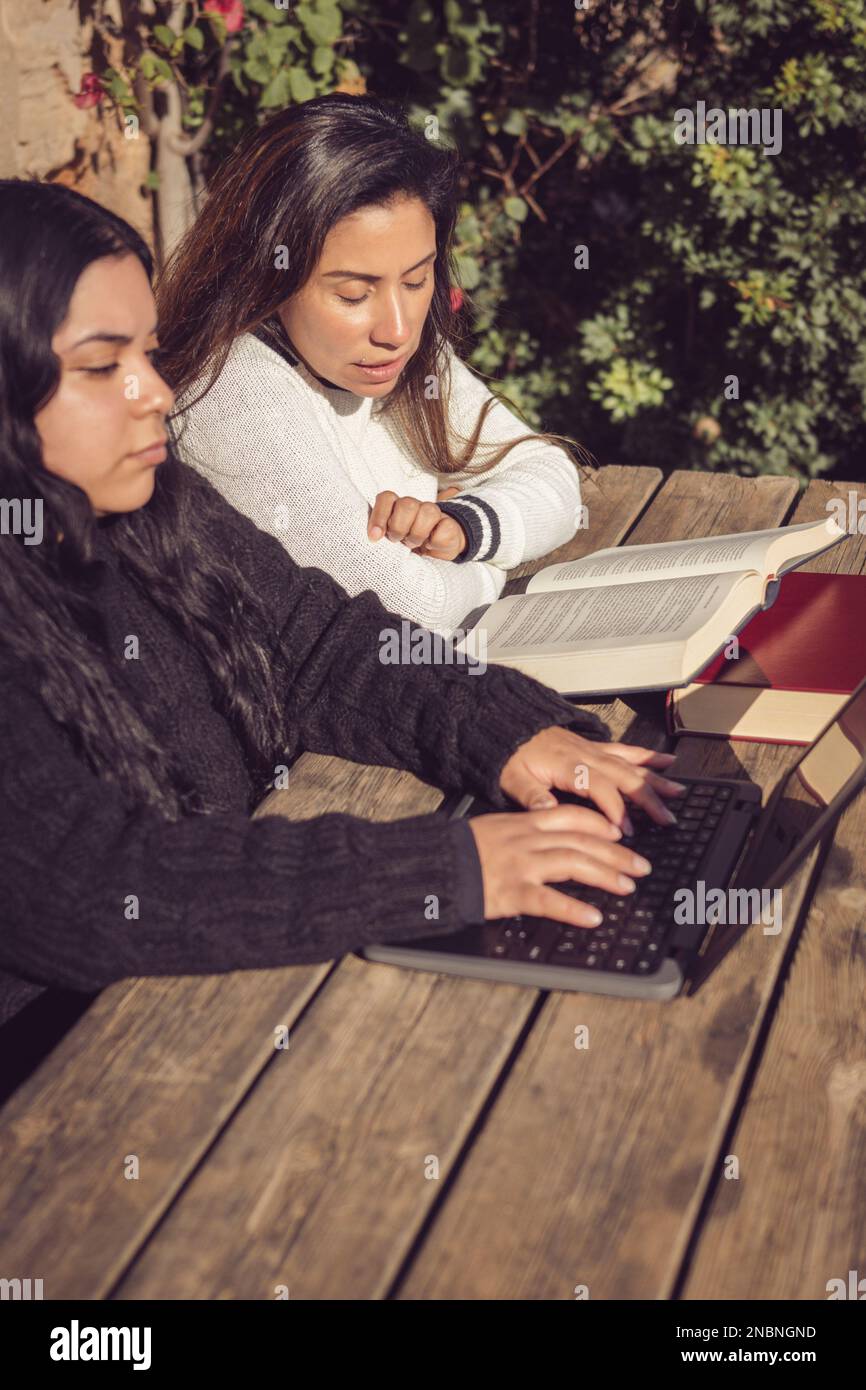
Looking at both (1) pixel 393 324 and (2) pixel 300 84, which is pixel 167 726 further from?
Answer: (2) pixel 300 84

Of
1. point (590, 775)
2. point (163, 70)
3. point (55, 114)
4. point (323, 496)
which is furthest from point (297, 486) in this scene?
point (163, 70)

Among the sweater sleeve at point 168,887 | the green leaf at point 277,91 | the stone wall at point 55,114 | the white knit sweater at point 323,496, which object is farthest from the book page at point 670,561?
the green leaf at point 277,91

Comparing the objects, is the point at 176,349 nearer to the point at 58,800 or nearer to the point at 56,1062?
the point at 58,800

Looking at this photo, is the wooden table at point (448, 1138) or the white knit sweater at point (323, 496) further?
the white knit sweater at point (323, 496)

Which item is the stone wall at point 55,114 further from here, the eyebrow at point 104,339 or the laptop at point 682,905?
the laptop at point 682,905

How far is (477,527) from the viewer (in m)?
2.22

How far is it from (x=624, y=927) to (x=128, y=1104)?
0.51 metres

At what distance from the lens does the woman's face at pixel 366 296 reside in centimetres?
208

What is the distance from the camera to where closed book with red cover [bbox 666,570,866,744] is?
175 centimetres

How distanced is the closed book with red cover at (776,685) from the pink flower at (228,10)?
9.53ft

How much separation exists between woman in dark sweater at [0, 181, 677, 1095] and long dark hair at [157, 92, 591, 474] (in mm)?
396

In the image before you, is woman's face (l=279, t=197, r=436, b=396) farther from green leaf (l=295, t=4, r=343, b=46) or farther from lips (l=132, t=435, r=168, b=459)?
green leaf (l=295, t=4, r=343, b=46)

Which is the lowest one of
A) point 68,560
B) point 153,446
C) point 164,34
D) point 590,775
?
point 590,775

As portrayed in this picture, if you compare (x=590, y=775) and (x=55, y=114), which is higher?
(x=55, y=114)
